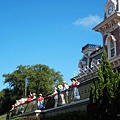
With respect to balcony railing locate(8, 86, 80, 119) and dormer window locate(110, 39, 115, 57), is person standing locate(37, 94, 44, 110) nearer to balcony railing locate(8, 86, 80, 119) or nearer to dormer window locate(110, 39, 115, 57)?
balcony railing locate(8, 86, 80, 119)

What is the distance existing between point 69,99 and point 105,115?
6183 millimetres

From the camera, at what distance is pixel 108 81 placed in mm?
12547

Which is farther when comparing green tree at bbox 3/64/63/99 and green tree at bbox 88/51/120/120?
green tree at bbox 3/64/63/99

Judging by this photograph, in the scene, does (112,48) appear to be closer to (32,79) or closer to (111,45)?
(111,45)

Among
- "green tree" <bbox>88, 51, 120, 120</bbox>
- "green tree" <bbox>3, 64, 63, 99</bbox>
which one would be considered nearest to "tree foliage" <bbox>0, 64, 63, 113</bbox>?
"green tree" <bbox>3, 64, 63, 99</bbox>

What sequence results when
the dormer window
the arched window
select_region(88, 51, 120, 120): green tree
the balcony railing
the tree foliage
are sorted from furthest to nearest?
the tree foliage, the dormer window, the arched window, the balcony railing, select_region(88, 51, 120, 120): green tree

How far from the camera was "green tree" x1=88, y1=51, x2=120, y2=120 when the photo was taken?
40.0ft

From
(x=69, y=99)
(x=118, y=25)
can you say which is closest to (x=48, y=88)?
(x=118, y=25)

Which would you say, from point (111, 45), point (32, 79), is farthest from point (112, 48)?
point (32, 79)

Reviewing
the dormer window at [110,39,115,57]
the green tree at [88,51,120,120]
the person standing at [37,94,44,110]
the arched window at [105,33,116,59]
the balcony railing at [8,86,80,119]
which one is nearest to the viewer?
the green tree at [88,51,120,120]

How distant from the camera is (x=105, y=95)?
12453 millimetres

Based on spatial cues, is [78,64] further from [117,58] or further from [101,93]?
[101,93]

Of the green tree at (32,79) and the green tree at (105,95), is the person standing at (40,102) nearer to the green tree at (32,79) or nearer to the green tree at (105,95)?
the green tree at (105,95)

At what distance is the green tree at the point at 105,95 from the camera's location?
12.2 metres
